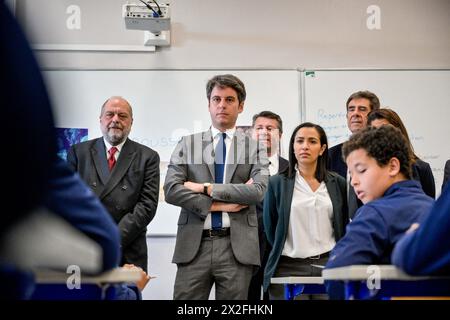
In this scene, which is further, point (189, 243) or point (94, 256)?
point (189, 243)

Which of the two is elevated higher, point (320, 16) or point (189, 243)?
point (320, 16)

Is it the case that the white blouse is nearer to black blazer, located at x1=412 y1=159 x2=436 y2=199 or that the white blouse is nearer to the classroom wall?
black blazer, located at x1=412 y1=159 x2=436 y2=199

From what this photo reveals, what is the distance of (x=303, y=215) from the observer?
3.35 meters

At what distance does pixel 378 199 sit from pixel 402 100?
3.84 m

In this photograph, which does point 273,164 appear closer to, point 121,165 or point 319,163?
point 319,163

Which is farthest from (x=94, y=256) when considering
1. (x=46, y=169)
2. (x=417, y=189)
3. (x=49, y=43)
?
(x=49, y=43)

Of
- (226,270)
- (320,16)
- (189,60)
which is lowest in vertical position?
(226,270)

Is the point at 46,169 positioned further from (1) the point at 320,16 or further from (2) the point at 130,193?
(1) the point at 320,16

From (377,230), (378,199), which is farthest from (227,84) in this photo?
(377,230)

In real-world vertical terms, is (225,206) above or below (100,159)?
below

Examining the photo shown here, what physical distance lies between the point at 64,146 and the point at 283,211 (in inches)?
100

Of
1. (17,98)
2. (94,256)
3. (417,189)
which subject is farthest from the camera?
(417,189)

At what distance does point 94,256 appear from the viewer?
3.35ft

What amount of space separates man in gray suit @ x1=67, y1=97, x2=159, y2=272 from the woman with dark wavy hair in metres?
0.69
